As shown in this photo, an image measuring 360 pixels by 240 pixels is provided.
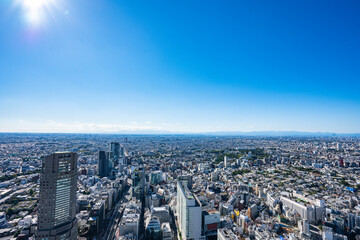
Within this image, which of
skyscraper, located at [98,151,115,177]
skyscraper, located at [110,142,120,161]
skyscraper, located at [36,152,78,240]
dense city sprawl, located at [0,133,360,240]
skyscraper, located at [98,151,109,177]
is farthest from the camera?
skyscraper, located at [110,142,120,161]

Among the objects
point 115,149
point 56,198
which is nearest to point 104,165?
point 115,149

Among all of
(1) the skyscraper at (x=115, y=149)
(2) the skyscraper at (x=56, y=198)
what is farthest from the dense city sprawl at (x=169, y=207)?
(1) the skyscraper at (x=115, y=149)

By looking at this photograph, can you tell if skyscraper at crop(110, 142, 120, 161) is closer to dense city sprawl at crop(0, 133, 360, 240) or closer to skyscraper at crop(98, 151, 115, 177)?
skyscraper at crop(98, 151, 115, 177)

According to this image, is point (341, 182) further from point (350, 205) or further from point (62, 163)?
point (62, 163)

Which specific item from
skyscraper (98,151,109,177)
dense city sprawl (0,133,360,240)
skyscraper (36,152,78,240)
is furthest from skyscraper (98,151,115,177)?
skyscraper (36,152,78,240)

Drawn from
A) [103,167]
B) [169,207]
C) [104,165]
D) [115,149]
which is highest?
[115,149]

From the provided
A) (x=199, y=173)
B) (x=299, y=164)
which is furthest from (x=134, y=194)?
(x=299, y=164)

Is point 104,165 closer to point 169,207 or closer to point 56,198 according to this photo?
point 169,207

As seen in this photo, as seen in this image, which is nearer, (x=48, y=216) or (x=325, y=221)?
(x=48, y=216)
